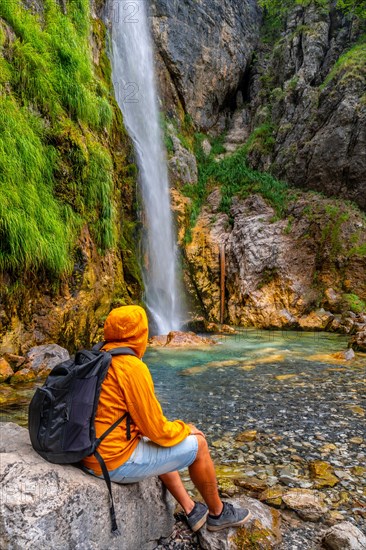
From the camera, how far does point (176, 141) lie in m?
18.3

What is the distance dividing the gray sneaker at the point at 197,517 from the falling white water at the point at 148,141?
9490mm

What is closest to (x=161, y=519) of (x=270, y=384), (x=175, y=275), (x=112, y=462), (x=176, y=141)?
(x=112, y=462)

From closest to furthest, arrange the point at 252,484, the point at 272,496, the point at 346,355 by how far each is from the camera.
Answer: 1. the point at 272,496
2. the point at 252,484
3. the point at 346,355

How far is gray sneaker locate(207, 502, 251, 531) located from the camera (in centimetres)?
219

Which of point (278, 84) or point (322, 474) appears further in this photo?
point (278, 84)

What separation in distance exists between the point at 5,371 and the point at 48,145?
4403 mm

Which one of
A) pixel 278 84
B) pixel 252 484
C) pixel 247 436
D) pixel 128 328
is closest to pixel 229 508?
pixel 252 484

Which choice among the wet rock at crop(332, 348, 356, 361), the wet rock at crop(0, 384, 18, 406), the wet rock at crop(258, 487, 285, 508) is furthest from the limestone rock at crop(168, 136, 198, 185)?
the wet rock at crop(258, 487, 285, 508)

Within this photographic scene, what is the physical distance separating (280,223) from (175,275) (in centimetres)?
525

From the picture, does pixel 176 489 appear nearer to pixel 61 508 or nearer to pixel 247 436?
pixel 61 508

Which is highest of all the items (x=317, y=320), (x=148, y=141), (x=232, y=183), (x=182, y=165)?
(x=148, y=141)

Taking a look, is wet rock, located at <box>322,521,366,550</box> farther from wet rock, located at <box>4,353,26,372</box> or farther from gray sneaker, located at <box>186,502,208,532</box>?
wet rock, located at <box>4,353,26,372</box>

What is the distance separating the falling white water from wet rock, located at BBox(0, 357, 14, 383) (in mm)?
6429

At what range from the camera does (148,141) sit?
52.7 ft
